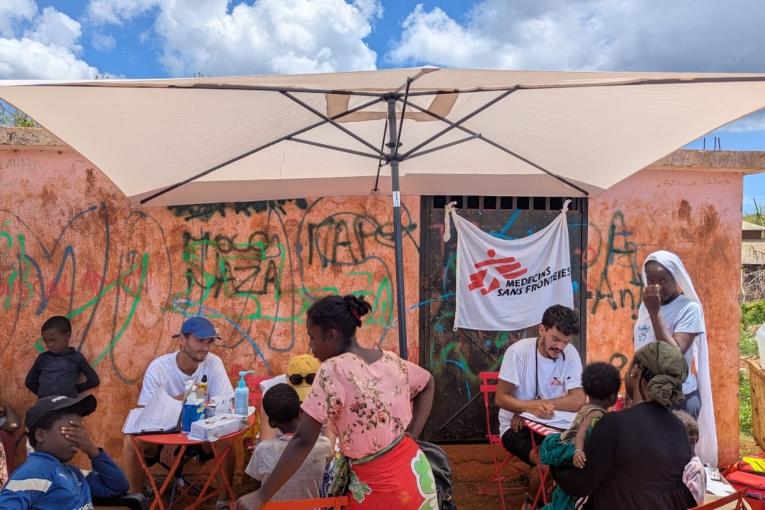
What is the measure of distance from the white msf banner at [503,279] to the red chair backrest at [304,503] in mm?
3440

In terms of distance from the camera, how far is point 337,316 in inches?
98.7

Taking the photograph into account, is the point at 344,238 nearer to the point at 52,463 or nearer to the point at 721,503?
the point at 52,463

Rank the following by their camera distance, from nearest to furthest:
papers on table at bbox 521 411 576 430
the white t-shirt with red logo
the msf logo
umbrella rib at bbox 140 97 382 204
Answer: umbrella rib at bbox 140 97 382 204 → papers on table at bbox 521 411 576 430 → the white t-shirt with red logo → the msf logo

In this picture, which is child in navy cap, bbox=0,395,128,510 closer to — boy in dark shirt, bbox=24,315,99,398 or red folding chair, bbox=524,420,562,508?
boy in dark shirt, bbox=24,315,99,398

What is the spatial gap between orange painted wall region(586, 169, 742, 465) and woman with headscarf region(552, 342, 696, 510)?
3.51 m

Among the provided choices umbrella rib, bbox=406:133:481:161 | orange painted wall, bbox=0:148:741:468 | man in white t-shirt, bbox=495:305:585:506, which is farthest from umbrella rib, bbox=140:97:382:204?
man in white t-shirt, bbox=495:305:585:506

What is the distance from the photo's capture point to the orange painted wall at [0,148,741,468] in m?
5.28

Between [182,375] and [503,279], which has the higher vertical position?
[503,279]

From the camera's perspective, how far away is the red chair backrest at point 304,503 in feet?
7.72

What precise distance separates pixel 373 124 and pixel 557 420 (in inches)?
90.4

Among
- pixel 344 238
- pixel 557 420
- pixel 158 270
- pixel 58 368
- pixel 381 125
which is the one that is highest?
pixel 381 125

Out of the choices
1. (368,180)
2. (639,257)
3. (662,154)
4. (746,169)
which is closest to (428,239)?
(368,180)

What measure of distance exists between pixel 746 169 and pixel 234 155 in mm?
4836

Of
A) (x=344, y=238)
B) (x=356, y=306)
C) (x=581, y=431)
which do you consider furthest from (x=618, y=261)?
(x=356, y=306)
